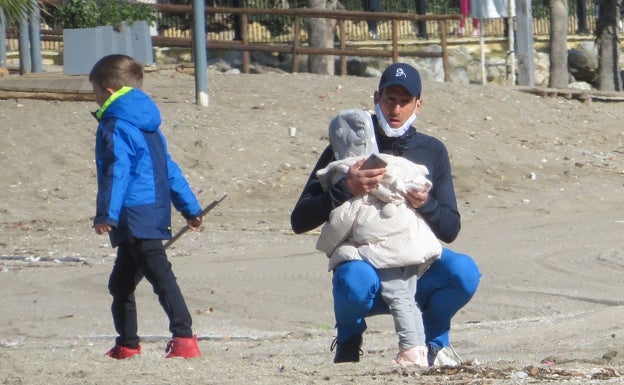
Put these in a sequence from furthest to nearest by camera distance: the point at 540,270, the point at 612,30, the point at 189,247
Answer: the point at 612,30, the point at 189,247, the point at 540,270

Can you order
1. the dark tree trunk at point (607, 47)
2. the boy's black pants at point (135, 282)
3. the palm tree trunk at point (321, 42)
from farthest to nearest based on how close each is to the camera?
the dark tree trunk at point (607, 47), the palm tree trunk at point (321, 42), the boy's black pants at point (135, 282)

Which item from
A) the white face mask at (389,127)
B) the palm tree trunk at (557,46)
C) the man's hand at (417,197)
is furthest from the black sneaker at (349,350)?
the palm tree trunk at (557,46)

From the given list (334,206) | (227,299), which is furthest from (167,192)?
(227,299)

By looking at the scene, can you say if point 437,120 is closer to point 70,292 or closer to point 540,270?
point 540,270

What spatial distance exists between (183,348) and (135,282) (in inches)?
17.7

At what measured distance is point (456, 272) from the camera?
5699mm

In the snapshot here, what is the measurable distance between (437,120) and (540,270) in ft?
24.6

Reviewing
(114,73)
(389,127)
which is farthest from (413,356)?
(114,73)

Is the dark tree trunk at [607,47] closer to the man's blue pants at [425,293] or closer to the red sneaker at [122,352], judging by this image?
the red sneaker at [122,352]

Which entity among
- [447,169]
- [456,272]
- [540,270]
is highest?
[447,169]

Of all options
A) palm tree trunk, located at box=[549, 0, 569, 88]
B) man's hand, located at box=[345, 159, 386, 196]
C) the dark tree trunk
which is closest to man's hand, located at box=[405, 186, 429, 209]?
man's hand, located at box=[345, 159, 386, 196]

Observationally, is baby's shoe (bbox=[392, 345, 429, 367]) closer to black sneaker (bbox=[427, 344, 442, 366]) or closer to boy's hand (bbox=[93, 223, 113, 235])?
black sneaker (bbox=[427, 344, 442, 366])

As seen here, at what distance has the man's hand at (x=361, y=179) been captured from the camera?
5.43 meters

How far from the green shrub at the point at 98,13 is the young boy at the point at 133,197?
37.0ft
